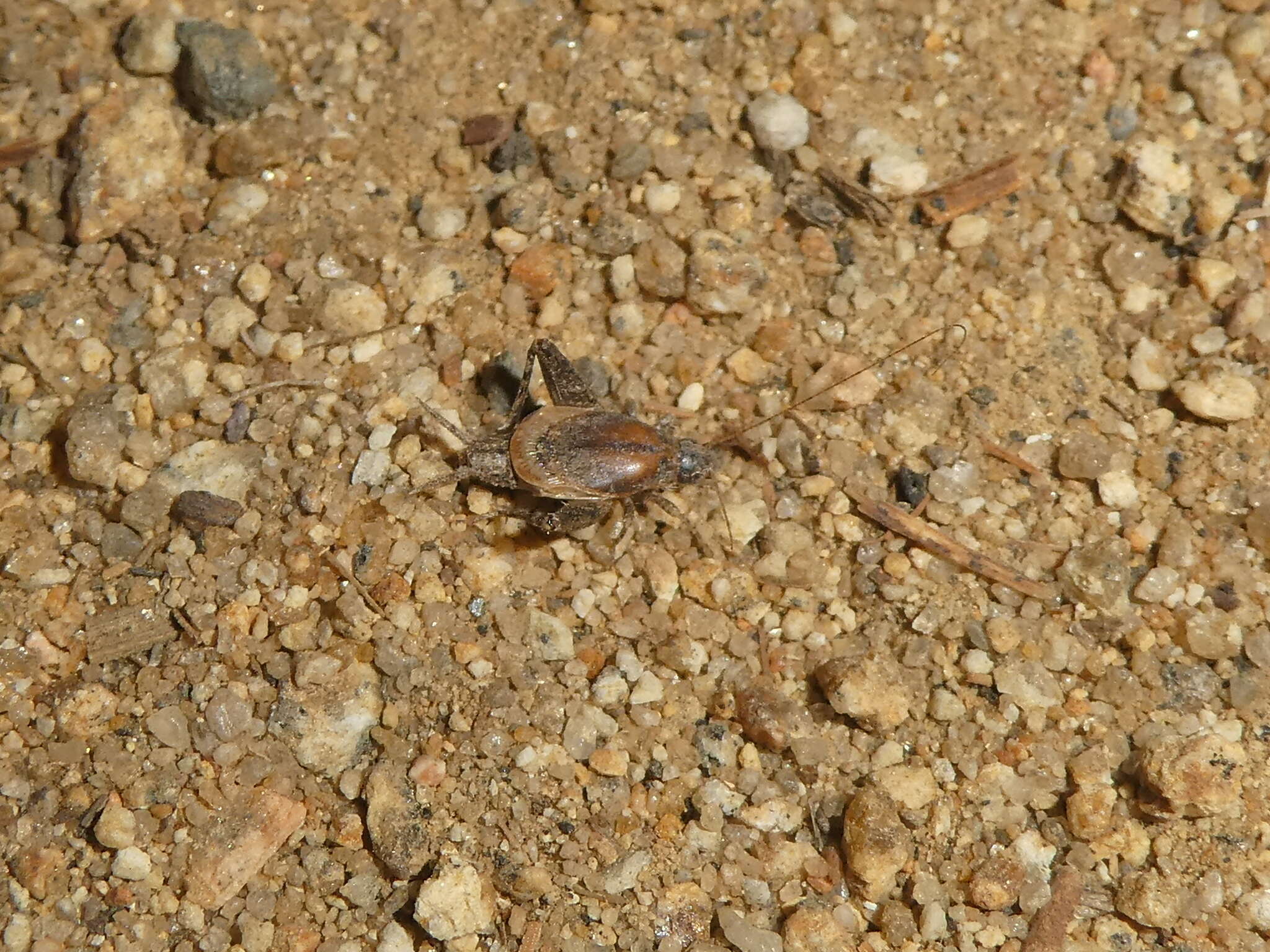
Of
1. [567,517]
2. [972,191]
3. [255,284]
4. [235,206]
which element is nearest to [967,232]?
[972,191]

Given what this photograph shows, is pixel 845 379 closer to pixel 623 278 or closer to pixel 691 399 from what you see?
pixel 691 399

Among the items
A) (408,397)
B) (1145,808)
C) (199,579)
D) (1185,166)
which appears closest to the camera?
(1145,808)

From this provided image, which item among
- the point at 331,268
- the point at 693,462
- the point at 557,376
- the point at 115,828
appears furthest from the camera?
the point at 331,268

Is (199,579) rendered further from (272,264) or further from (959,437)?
(959,437)

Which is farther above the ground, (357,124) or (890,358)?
(357,124)

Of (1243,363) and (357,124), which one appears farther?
(357,124)

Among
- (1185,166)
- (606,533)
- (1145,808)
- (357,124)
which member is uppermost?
(357,124)

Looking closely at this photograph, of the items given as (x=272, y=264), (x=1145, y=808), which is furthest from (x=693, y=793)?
(x=272, y=264)

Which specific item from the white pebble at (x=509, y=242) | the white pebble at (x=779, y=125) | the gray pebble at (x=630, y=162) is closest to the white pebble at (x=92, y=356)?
the white pebble at (x=509, y=242)
